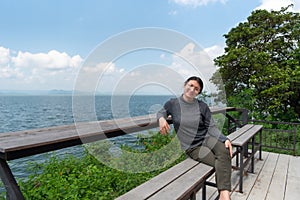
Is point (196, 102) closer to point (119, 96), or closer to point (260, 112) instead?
point (119, 96)

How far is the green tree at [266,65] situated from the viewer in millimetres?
5941

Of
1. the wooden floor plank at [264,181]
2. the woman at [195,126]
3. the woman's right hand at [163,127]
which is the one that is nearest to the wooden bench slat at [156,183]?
the woman at [195,126]

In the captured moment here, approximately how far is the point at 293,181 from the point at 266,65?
4.39 meters

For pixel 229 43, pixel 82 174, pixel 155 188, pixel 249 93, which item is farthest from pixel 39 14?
pixel 155 188

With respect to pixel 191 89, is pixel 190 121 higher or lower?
lower

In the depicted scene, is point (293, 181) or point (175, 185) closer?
point (175, 185)

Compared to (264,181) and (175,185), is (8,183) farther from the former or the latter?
(264,181)

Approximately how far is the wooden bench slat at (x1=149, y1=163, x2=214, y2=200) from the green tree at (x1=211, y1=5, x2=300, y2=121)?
15.3 feet

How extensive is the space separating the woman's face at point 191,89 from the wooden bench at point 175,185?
1.79 ft

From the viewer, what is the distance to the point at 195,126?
174cm

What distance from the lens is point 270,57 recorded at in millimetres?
6324

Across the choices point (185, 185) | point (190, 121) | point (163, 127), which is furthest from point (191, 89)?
point (185, 185)

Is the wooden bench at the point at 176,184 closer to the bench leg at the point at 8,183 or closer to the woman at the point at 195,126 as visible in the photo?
the woman at the point at 195,126

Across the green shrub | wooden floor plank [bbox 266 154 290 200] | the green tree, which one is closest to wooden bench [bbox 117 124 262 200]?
the green shrub
